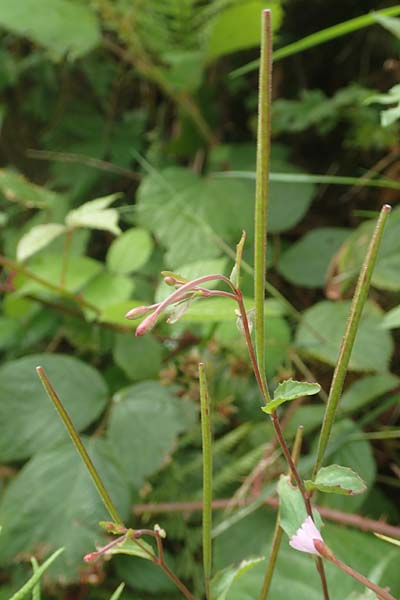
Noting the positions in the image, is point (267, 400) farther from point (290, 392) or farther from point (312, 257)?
point (312, 257)

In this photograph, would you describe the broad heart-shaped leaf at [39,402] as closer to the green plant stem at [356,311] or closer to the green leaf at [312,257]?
the green leaf at [312,257]

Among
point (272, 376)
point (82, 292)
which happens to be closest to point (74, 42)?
point (82, 292)

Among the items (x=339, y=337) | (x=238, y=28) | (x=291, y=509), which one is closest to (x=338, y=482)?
(x=291, y=509)

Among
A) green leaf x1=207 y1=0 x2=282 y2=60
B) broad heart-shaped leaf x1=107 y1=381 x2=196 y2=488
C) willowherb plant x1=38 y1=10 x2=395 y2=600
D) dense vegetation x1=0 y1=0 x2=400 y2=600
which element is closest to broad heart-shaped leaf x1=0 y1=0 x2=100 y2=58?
dense vegetation x1=0 y1=0 x2=400 y2=600

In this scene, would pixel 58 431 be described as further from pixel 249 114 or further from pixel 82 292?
pixel 249 114

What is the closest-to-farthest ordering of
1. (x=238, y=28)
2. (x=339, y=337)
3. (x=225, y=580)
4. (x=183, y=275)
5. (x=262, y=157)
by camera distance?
(x=262, y=157) < (x=225, y=580) < (x=183, y=275) < (x=339, y=337) < (x=238, y=28)
